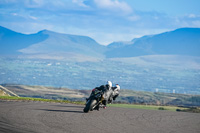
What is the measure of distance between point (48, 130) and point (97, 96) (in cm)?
1034

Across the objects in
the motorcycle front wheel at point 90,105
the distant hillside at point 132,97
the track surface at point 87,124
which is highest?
the distant hillside at point 132,97

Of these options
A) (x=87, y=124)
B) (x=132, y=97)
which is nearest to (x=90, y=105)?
(x=87, y=124)

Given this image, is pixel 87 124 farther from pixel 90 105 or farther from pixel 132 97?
pixel 132 97

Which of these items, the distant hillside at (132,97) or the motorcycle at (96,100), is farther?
the distant hillside at (132,97)

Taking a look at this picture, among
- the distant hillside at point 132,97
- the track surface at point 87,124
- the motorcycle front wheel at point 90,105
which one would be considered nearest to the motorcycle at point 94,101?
the motorcycle front wheel at point 90,105

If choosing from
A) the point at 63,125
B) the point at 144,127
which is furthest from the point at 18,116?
the point at 144,127

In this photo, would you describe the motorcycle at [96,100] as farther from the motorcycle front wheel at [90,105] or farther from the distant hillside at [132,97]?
the distant hillside at [132,97]

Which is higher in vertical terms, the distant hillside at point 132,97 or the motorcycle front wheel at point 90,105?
the distant hillside at point 132,97

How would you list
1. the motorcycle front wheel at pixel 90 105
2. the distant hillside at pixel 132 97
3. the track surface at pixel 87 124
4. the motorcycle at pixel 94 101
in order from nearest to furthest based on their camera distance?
A: the track surface at pixel 87 124
the motorcycle front wheel at pixel 90 105
the motorcycle at pixel 94 101
the distant hillside at pixel 132 97

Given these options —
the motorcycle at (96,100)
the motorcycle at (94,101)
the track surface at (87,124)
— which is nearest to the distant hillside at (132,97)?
the motorcycle at (96,100)

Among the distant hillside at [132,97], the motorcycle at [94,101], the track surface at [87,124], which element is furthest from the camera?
the distant hillside at [132,97]

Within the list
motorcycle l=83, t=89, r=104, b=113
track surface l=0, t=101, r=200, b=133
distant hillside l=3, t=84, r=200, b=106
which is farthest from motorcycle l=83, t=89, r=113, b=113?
distant hillside l=3, t=84, r=200, b=106

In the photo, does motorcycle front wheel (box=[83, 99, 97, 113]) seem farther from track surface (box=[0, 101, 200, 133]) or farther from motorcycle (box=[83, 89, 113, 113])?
track surface (box=[0, 101, 200, 133])

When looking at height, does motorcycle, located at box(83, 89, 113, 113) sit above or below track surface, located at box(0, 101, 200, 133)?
above
